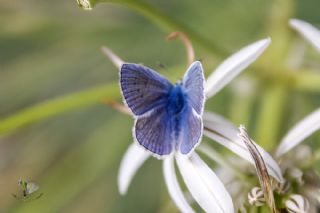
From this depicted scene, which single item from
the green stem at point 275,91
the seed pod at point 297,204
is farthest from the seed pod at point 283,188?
the green stem at point 275,91

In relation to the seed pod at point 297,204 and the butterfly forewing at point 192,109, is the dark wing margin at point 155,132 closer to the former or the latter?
the butterfly forewing at point 192,109

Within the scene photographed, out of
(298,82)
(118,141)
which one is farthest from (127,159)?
(118,141)

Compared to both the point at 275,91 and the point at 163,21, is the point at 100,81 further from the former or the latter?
the point at 163,21

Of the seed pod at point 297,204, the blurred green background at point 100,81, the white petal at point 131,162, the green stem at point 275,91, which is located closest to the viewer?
the seed pod at point 297,204

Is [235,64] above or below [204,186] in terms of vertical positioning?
above

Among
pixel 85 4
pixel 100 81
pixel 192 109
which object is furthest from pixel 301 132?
pixel 100 81

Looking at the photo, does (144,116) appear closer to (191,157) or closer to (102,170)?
(191,157)

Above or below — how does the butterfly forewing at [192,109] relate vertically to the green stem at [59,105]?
above
